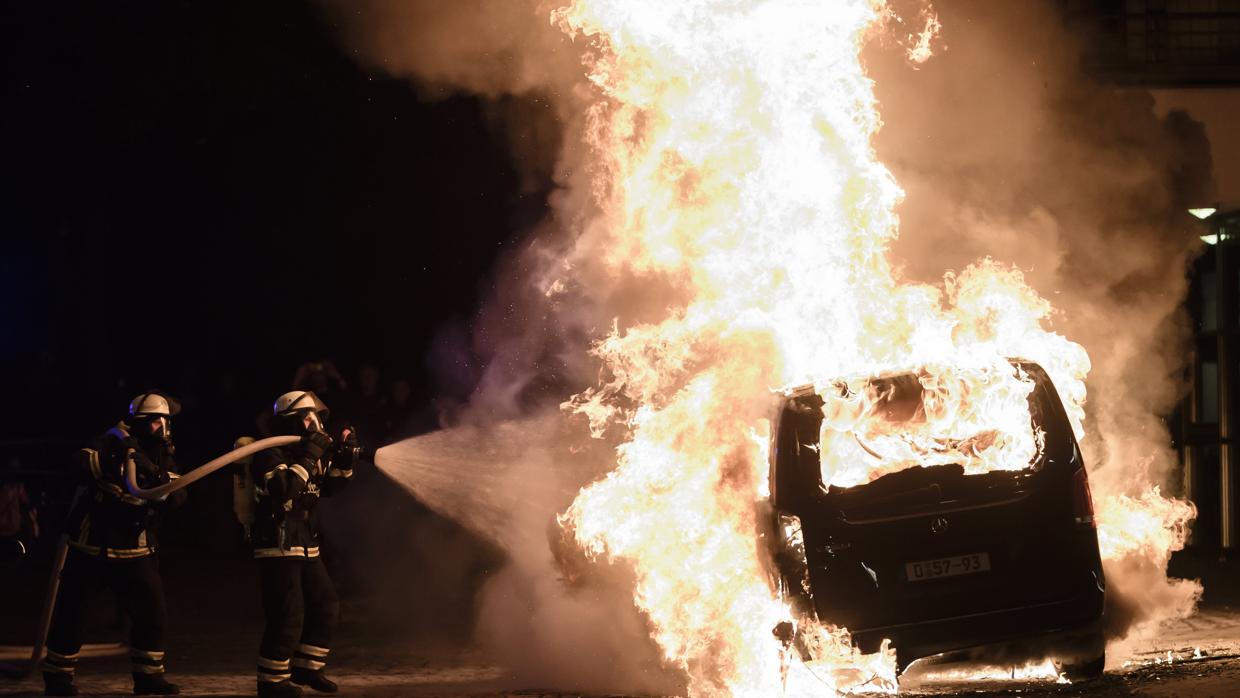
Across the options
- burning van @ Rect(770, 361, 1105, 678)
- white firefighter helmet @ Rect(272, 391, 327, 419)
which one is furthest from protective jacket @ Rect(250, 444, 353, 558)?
burning van @ Rect(770, 361, 1105, 678)

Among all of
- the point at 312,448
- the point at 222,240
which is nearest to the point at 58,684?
the point at 312,448

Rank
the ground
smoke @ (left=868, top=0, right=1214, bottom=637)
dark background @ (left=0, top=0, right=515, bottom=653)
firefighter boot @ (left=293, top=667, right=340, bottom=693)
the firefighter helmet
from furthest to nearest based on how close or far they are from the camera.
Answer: dark background @ (left=0, top=0, right=515, bottom=653) → smoke @ (left=868, top=0, right=1214, bottom=637) → the firefighter helmet → firefighter boot @ (left=293, top=667, right=340, bottom=693) → the ground

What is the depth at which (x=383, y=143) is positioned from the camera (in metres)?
19.8

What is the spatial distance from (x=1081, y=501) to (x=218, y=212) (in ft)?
50.6

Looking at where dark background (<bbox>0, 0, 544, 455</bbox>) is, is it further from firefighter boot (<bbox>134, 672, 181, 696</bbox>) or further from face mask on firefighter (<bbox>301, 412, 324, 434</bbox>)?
firefighter boot (<bbox>134, 672, 181, 696</bbox>)

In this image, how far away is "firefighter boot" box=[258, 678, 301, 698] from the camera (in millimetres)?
9352

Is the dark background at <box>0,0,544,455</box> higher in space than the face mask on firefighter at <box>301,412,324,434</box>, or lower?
higher

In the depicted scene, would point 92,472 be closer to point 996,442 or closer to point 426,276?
point 996,442

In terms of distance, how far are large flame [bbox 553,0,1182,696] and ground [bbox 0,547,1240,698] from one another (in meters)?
0.82

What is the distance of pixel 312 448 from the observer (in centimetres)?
949

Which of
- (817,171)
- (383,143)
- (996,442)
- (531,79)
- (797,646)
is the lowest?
(797,646)

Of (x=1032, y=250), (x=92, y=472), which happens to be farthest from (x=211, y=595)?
(x=1032, y=250)

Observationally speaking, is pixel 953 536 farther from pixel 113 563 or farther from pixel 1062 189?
pixel 1062 189

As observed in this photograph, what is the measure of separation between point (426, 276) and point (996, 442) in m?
13.2
